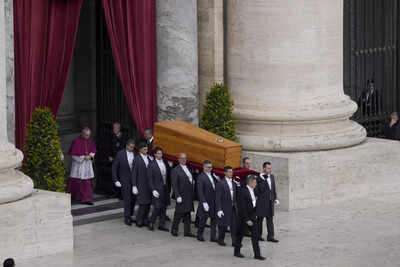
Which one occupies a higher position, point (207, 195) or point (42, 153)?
point (42, 153)

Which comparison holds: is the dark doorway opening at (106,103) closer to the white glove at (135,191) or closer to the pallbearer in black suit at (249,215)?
the white glove at (135,191)

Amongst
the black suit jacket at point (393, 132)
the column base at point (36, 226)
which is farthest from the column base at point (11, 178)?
the black suit jacket at point (393, 132)

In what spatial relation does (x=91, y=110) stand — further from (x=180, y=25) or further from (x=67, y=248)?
(x=67, y=248)

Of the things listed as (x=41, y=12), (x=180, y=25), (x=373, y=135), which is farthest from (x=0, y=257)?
(x=373, y=135)

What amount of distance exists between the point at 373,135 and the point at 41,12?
9263 mm

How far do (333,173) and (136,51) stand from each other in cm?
414

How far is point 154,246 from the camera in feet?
64.3

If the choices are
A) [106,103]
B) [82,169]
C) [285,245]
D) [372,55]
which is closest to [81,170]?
[82,169]

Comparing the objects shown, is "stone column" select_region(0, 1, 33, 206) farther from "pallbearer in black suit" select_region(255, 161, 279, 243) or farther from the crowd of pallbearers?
"pallbearer in black suit" select_region(255, 161, 279, 243)

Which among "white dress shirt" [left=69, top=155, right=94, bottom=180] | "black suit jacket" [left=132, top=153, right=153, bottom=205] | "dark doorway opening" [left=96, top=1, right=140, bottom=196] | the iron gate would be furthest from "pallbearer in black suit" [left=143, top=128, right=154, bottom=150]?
the iron gate

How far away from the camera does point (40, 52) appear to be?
2062 centimetres

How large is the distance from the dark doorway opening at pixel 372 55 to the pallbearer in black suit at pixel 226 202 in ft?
24.6

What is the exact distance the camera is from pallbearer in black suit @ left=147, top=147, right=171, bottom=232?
20547 mm

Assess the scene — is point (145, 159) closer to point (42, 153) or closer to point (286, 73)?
point (42, 153)
